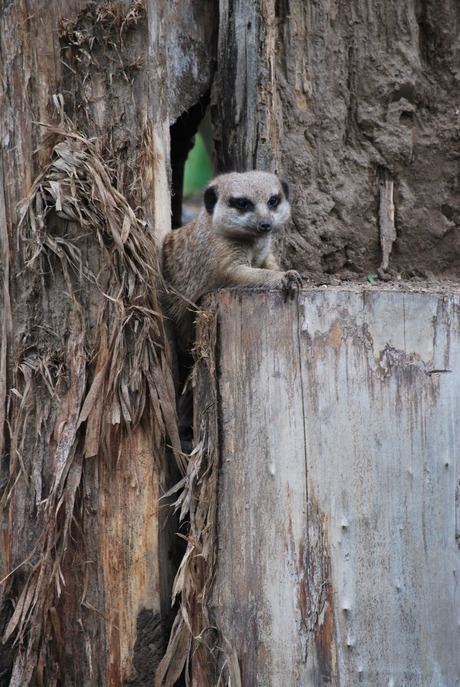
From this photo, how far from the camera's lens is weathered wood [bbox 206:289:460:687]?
13.0 feet

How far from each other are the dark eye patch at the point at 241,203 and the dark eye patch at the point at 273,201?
0.39 ft

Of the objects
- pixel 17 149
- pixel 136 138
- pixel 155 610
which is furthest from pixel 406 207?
pixel 155 610

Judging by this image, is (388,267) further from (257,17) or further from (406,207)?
(257,17)

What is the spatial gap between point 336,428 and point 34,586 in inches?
76.1

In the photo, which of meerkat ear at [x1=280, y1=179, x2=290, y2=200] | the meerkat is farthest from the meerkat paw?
meerkat ear at [x1=280, y1=179, x2=290, y2=200]

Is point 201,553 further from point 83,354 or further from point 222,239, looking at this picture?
point 222,239

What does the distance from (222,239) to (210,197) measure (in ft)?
0.97

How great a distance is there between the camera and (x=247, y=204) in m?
5.10

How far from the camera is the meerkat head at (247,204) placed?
5.07 meters

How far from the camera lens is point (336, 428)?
402 centimetres

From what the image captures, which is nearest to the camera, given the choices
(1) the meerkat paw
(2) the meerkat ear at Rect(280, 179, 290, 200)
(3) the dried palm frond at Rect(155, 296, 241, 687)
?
(1) the meerkat paw

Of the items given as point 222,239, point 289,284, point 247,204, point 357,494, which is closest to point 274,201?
point 247,204

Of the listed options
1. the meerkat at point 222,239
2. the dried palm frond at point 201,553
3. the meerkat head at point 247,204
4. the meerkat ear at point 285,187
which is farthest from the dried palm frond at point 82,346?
the meerkat ear at point 285,187

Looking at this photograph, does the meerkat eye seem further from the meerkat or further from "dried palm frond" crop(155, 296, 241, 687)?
"dried palm frond" crop(155, 296, 241, 687)
